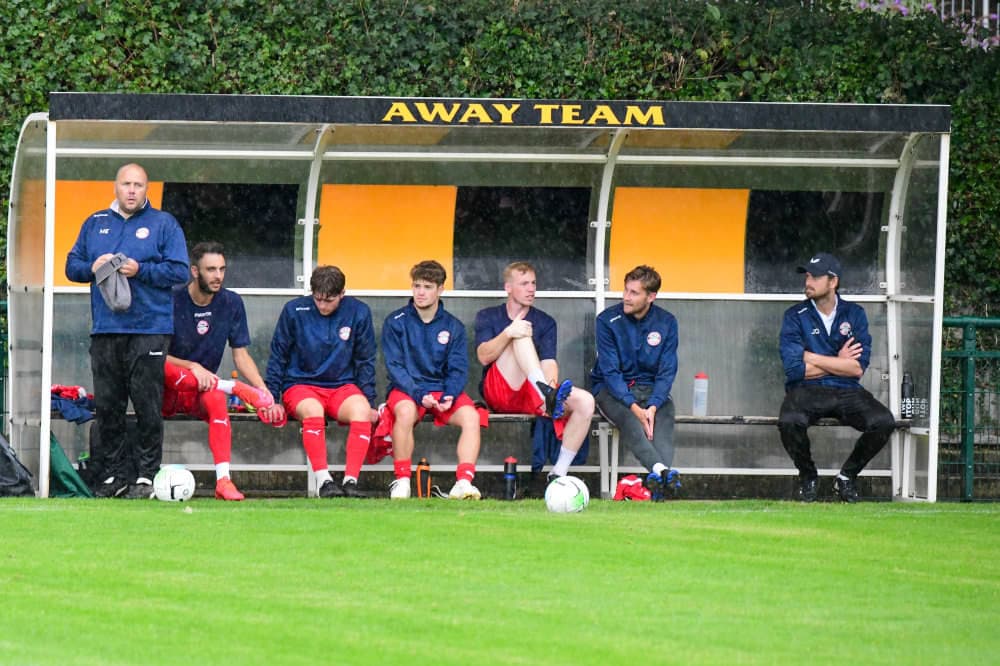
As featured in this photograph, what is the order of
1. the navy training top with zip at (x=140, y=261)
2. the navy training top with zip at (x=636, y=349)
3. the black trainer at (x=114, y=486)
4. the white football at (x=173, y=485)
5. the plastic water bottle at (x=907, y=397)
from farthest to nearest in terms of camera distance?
the plastic water bottle at (x=907, y=397), the navy training top with zip at (x=636, y=349), the black trainer at (x=114, y=486), the navy training top with zip at (x=140, y=261), the white football at (x=173, y=485)

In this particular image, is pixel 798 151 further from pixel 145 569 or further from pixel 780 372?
pixel 145 569

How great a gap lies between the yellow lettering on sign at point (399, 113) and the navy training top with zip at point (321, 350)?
1.27 metres

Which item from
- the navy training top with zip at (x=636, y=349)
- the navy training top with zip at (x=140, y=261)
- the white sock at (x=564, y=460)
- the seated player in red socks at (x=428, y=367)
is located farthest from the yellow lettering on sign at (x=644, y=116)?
the navy training top with zip at (x=140, y=261)

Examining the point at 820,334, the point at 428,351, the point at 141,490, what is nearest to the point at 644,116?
the point at 820,334

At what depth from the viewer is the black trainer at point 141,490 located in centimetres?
998

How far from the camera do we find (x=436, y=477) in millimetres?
11406

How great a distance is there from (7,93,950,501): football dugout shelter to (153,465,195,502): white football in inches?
Result: 57.9

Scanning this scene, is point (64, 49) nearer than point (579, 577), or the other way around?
point (579, 577)

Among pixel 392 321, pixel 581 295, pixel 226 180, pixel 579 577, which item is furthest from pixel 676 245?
pixel 579 577

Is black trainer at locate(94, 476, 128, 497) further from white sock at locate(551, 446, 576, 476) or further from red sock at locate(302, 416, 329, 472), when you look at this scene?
white sock at locate(551, 446, 576, 476)

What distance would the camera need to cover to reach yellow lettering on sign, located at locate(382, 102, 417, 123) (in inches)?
402

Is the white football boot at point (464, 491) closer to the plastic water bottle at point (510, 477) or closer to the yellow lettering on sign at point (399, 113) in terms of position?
the plastic water bottle at point (510, 477)

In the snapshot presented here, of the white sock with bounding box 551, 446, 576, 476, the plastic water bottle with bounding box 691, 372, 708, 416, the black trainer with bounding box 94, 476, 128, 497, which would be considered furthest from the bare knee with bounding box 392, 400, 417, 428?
the plastic water bottle with bounding box 691, 372, 708, 416

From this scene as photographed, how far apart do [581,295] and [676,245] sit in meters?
0.77
